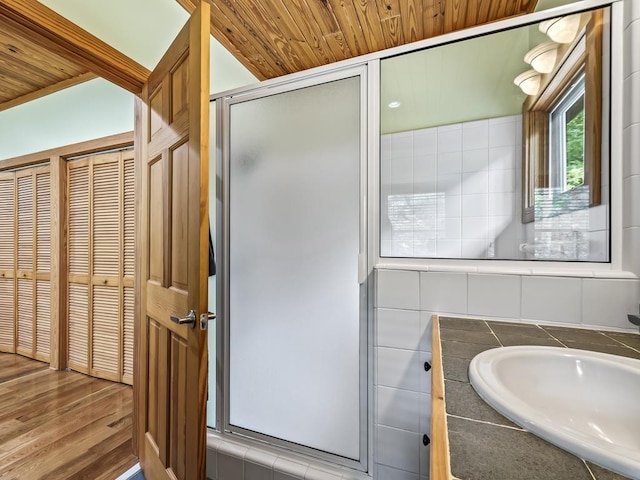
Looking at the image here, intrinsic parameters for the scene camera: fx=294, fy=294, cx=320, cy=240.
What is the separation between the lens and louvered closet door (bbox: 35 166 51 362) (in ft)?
8.67

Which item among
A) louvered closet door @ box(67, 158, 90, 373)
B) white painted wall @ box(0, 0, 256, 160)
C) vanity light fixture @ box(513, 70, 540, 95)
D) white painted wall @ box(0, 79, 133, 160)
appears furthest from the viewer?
louvered closet door @ box(67, 158, 90, 373)

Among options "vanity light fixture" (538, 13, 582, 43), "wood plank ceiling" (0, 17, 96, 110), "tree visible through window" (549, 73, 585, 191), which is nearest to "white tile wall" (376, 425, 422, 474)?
"tree visible through window" (549, 73, 585, 191)

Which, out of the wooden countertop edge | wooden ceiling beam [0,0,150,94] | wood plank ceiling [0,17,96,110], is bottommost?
the wooden countertop edge

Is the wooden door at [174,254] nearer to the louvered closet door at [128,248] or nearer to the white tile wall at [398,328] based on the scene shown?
the white tile wall at [398,328]

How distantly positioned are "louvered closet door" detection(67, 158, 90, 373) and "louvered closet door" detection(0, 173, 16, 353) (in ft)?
2.98

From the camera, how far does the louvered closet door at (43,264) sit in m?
2.64

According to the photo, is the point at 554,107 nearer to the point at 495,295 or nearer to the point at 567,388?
the point at 495,295

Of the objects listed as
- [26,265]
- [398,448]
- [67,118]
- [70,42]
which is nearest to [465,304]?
[398,448]

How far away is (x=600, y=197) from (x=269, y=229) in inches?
52.3

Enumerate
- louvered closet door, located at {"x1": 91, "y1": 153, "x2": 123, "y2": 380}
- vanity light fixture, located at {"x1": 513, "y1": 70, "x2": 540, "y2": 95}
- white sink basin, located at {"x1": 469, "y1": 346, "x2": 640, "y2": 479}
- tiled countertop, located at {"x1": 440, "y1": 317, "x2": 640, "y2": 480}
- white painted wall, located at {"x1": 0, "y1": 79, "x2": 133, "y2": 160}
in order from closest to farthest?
tiled countertop, located at {"x1": 440, "y1": 317, "x2": 640, "y2": 480}
white sink basin, located at {"x1": 469, "y1": 346, "x2": 640, "y2": 479}
vanity light fixture, located at {"x1": 513, "y1": 70, "x2": 540, "y2": 95}
white painted wall, located at {"x1": 0, "y1": 79, "x2": 133, "y2": 160}
louvered closet door, located at {"x1": 91, "y1": 153, "x2": 123, "y2": 380}

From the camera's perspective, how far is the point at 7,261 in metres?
2.91

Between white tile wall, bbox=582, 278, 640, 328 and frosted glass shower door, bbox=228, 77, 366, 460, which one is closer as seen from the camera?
white tile wall, bbox=582, 278, 640, 328

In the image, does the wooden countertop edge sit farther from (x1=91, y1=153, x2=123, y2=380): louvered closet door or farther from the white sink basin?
(x1=91, y1=153, x2=123, y2=380): louvered closet door

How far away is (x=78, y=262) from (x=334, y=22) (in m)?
2.68
